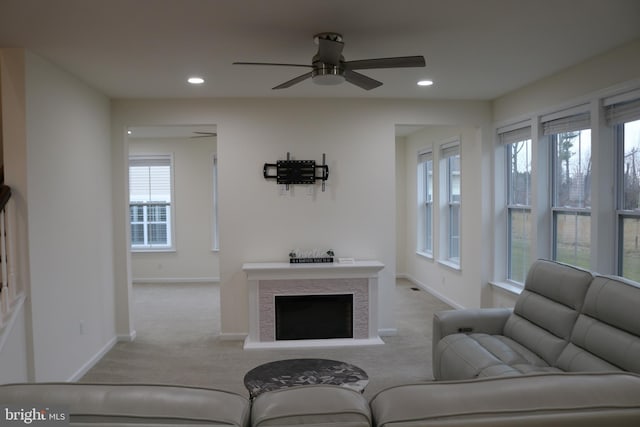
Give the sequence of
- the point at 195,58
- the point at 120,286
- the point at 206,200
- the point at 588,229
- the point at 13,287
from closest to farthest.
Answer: the point at 13,287, the point at 195,58, the point at 588,229, the point at 120,286, the point at 206,200

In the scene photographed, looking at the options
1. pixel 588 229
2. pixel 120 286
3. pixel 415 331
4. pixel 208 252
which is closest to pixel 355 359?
pixel 415 331

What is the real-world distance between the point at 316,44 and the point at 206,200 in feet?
17.5

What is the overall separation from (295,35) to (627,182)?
2773 mm

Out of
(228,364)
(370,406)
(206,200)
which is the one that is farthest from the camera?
(206,200)

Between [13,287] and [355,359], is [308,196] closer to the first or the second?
[355,359]

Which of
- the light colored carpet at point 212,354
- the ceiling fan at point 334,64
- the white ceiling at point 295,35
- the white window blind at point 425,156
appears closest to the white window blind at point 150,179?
the light colored carpet at point 212,354

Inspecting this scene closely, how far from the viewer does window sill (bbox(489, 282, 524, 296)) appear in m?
4.56

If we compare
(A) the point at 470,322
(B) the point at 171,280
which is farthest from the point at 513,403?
(B) the point at 171,280

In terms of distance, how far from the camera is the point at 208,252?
7.97m

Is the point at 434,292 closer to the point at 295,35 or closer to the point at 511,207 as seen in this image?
the point at 511,207

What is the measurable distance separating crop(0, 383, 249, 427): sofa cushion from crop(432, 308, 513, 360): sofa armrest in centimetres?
249

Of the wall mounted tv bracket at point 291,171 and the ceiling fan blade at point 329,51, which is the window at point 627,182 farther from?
the wall mounted tv bracket at point 291,171

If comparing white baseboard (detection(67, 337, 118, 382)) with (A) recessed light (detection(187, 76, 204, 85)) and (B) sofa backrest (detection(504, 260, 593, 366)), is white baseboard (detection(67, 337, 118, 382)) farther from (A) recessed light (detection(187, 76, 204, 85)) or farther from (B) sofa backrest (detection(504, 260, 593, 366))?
(B) sofa backrest (detection(504, 260, 593, 366))
